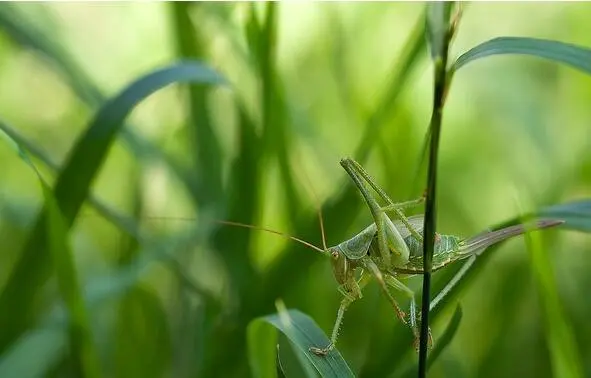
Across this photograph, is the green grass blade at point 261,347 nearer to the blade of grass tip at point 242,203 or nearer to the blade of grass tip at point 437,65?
the blade of grass tip at point 437,65

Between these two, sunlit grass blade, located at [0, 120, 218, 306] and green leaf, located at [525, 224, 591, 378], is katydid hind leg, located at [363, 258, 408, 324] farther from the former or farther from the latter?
sunlit grass blade, located at [0, 120, 218, 306]

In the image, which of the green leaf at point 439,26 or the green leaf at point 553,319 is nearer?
the green leaf at point 439,26

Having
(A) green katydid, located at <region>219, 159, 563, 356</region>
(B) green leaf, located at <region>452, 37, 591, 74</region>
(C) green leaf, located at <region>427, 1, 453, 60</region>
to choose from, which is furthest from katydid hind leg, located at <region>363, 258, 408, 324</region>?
(C) green leaf, located at <region>427, 1, 453, 60</region>

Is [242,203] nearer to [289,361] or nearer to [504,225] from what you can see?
[289,361]

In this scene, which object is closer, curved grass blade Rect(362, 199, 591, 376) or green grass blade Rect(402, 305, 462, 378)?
green grass blade Rect(402, 305, 462, 378)

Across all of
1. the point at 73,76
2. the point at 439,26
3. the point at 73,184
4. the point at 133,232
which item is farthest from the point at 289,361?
the point at 73,76

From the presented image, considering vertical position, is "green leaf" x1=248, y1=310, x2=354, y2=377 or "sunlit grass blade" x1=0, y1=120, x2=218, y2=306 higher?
"sunlit grass blade" x1=0, y1=120, x2=218, y2=306

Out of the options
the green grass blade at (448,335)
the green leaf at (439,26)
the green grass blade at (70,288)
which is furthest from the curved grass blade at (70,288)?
the green leaf at (439,26)
